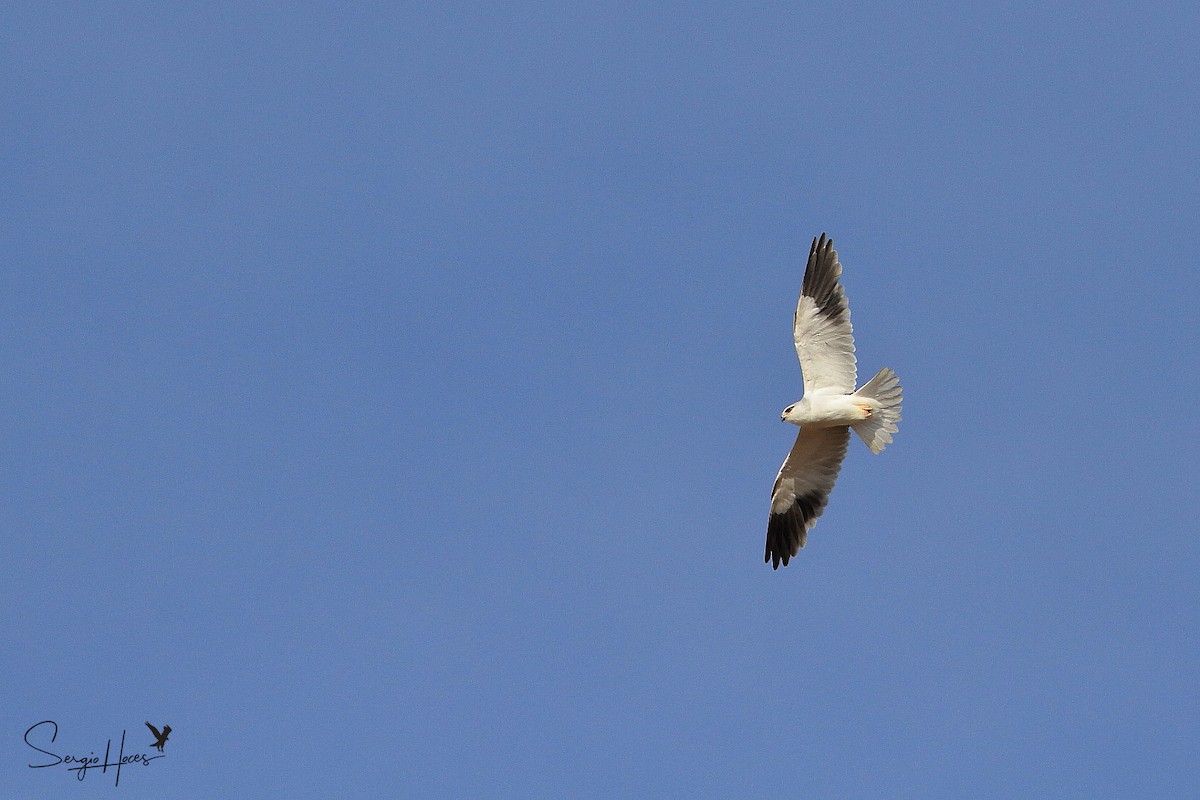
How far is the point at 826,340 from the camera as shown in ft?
61.9

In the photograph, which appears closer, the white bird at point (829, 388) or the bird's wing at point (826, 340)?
the white bird at point (829, 388)

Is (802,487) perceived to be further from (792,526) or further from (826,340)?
(826,340)

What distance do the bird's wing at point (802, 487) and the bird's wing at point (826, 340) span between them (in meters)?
0.82

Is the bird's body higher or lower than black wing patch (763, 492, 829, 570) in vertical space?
higher

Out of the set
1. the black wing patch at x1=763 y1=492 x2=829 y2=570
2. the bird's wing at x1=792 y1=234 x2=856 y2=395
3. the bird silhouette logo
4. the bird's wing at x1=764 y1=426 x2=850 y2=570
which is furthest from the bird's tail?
the bird silhouette logo

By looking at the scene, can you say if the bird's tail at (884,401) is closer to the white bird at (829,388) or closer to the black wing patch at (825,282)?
the white bird at (829,388)

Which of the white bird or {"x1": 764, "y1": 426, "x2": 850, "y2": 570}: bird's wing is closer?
the white bird

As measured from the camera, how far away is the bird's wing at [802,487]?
1958 cm

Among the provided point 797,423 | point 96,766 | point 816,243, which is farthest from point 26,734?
point 816,243

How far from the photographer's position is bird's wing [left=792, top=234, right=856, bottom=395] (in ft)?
61.8

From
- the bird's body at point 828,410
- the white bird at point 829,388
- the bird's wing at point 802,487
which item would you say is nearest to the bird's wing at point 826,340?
the white bird at point 829,388

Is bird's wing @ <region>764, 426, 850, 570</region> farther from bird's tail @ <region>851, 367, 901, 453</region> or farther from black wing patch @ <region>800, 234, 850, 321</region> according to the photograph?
black wing patch @ <region>800, 234, 850, 321</region>

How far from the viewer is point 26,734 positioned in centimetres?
1606

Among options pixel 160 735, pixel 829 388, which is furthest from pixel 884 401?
pixel 160 735
